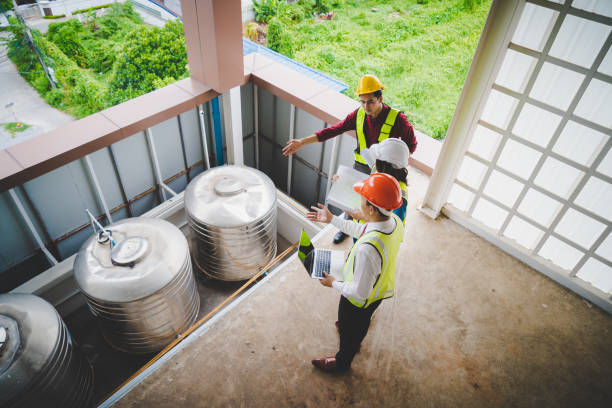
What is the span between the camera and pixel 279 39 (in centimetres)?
1519

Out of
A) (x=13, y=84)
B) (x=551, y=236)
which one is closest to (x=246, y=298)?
(x=551, y=236)

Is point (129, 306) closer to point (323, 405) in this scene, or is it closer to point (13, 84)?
point (323, 405)

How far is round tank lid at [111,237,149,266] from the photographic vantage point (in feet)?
13.1

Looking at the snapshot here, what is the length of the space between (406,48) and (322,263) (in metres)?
13.8

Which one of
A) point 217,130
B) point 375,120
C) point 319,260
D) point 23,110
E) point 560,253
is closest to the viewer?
point 319,260

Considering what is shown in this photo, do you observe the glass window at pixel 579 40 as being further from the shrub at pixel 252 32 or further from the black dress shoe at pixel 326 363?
the shrub at pixel 252 32

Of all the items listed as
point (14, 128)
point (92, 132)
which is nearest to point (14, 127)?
point (14, 128)

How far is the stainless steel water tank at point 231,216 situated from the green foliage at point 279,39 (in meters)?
11.6

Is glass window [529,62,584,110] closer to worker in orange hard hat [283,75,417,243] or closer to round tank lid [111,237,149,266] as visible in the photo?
worker in orange hard hat [283,75,417,243]

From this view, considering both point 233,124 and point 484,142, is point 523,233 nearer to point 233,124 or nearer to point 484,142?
point 484,142

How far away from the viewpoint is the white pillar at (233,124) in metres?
5.62

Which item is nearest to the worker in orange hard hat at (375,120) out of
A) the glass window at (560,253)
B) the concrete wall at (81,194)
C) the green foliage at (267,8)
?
the glass window at (560,253)

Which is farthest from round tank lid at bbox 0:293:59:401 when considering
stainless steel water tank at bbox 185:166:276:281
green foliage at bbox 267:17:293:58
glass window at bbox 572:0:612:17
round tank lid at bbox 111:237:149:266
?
green foliage at bbox 267:17:293:58

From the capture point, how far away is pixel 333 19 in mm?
18453
